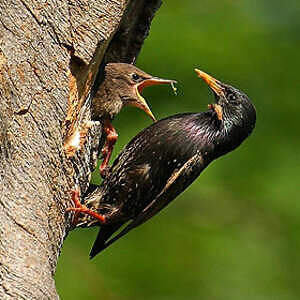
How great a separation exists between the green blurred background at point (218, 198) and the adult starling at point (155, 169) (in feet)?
7.35

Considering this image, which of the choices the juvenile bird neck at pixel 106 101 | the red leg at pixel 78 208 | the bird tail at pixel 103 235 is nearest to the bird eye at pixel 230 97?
the juvenile bird neck at pixel 106 101

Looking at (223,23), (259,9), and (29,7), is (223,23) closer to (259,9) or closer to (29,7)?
(259,9)

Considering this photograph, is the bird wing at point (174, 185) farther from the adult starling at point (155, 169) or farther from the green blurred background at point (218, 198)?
the green blurred background at point (218, 198)

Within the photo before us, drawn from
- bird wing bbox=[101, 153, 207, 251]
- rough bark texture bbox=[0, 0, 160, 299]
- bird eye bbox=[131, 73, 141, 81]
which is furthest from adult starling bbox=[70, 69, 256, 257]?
rough bark texture bbox=[0, 0, 160, 299]

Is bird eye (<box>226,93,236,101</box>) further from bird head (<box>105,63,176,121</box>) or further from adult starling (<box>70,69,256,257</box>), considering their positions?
bird head (<box>105,63,176,121</box>)

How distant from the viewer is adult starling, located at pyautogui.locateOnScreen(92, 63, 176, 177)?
7.25m

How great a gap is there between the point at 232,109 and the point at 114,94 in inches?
29.2

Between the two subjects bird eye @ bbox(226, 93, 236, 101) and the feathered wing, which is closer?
the feathered wing

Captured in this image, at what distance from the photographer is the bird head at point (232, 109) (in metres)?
7.62

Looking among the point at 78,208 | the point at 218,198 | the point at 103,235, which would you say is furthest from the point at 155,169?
the point at 218,198

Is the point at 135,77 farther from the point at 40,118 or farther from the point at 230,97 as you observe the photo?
the point at 40,118

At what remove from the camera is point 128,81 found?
24.3 feet

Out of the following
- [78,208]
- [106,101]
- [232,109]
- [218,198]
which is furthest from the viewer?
[218,198]

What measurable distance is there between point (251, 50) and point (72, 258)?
9.90ft
